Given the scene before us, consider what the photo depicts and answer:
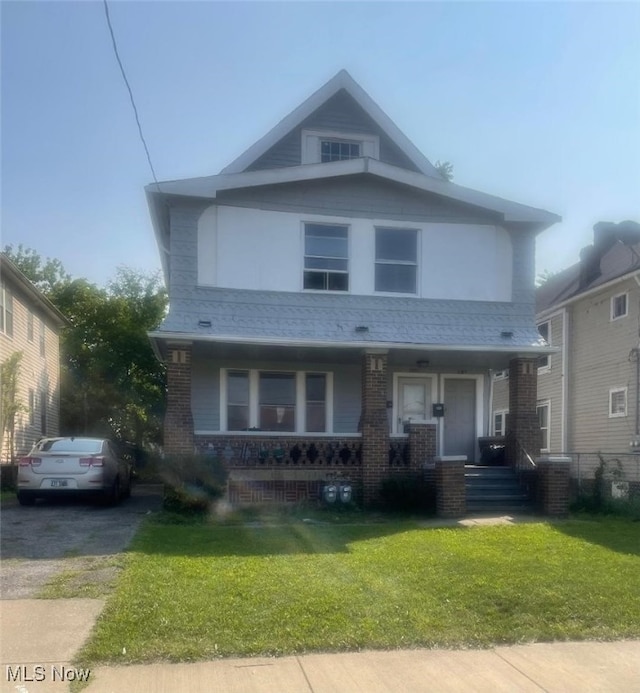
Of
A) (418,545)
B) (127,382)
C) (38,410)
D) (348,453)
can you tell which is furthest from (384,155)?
(127,382)

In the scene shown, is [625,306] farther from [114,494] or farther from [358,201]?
[114,494]

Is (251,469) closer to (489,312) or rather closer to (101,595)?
(489,312)

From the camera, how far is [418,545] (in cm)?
1009

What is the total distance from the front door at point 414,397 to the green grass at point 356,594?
6.11 m

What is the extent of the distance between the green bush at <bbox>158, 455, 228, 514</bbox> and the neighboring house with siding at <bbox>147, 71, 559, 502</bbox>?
47 centimetres

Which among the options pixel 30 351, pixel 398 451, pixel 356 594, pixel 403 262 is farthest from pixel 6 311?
pixel 356 594

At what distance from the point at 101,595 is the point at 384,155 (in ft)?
42.0

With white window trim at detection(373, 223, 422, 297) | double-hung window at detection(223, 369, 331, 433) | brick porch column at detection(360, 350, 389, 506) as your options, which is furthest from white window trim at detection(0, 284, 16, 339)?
brick porch column at detection(360, 350, 389, 506)

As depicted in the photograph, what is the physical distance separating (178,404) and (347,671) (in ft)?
29.8

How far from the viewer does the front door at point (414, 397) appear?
16.8 m

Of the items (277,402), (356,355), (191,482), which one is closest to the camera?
(191,482)

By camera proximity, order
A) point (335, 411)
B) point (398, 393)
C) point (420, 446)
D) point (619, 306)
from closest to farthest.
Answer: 1. point (420, 446)
2. point (335, 411)
3. point (398, 393)
4. point (619, 306)

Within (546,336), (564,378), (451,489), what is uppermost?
(546,336)

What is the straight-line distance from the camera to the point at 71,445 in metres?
14.7
